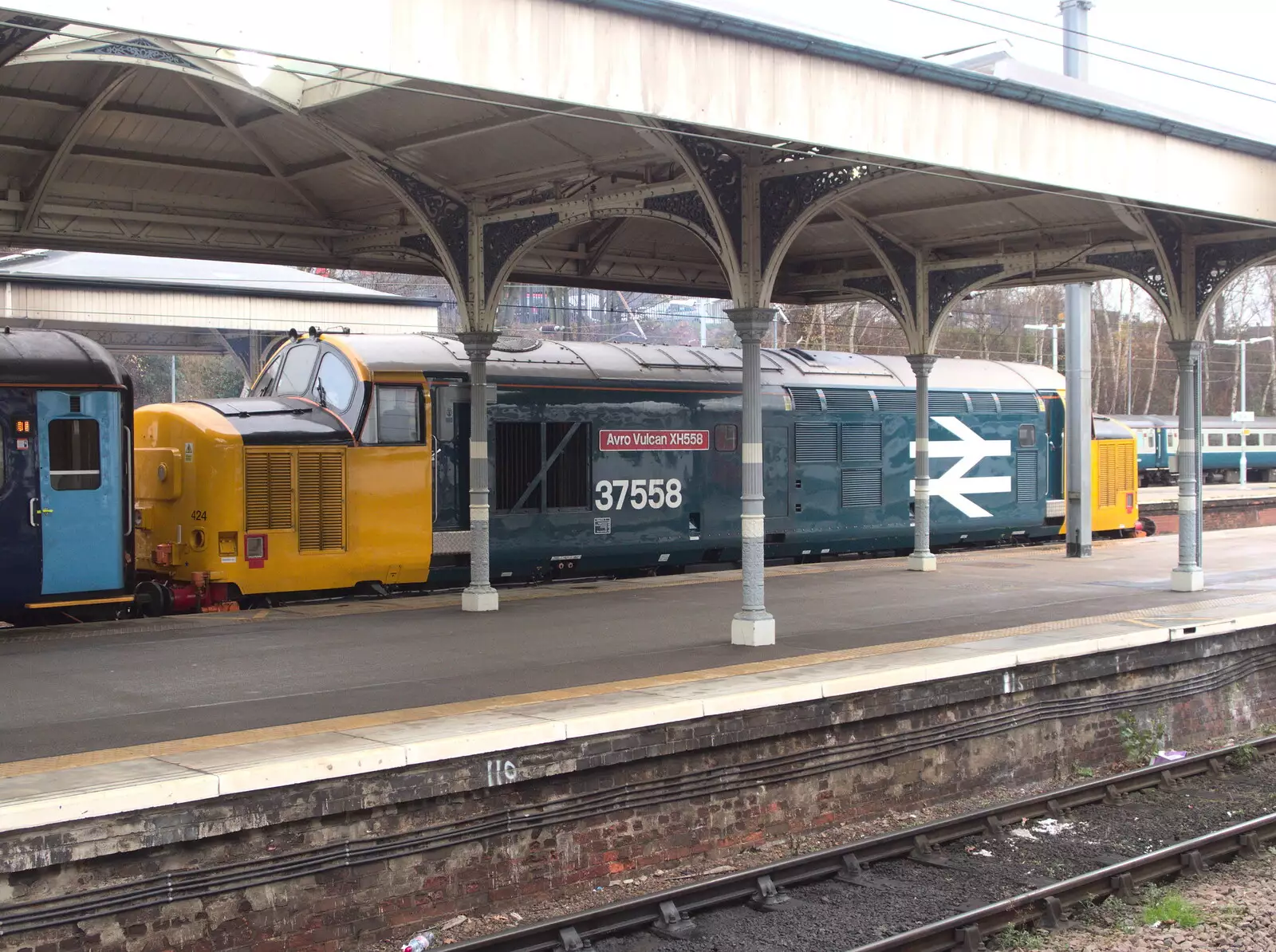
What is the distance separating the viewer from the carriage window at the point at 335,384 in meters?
14.5

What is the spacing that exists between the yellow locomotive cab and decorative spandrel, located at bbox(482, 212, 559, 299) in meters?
1.65

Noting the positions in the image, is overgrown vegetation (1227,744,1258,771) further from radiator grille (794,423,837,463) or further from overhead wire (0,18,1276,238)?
radiator grille (794,423,837,463)

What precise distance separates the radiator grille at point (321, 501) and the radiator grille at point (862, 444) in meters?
8.32

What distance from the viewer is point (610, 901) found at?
806 cm

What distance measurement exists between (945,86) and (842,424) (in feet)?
27.4

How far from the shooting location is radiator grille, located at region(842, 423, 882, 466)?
19375 mm

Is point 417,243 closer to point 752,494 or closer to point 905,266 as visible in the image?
point 752,494

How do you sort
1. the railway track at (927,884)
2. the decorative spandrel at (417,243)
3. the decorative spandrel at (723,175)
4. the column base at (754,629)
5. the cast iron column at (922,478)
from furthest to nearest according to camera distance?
the cast iron column at (922,478), the decorative spandrel at (417,243), the column base at (754,629), the decorative spandrel at (723,175), the railway track at (927,884)

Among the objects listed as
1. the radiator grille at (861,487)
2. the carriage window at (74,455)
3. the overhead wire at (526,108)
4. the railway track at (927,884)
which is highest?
the overhead wire at (526,108)

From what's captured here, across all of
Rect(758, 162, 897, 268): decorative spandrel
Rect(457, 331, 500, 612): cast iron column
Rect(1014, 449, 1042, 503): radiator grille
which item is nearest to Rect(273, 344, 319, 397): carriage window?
Rect(457, 331, 500, 612): cast iron column

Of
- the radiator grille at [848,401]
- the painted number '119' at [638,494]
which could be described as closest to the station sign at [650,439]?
the painted number '119' at [638,494]

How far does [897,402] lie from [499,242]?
8.65 metres

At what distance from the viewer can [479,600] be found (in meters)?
13.8

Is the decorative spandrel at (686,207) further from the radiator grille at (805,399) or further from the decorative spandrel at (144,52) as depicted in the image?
the radiator grille at (805,399)
